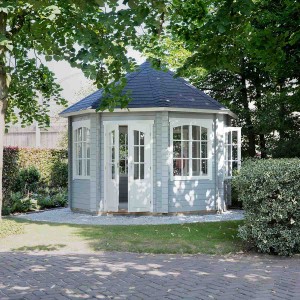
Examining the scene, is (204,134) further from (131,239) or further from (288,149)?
(131,239)

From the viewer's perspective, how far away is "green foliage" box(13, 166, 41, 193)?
1738cm

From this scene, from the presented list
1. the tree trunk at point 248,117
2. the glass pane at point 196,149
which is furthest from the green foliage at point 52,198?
the tree trunk at point 248,117

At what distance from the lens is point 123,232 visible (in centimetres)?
1046

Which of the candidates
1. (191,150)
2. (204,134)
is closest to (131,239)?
(191,150)

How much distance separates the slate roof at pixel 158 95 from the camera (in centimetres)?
1376

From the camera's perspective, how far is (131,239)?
9.57 metres

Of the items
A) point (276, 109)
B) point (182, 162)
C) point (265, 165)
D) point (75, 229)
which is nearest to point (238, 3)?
point (265, 165)

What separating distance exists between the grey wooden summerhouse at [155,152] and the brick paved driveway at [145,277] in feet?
18.4

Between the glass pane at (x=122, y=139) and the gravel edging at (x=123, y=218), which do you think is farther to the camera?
the glass pane at (x=122, y=139)

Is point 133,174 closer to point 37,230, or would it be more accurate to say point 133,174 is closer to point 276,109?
point 37,230

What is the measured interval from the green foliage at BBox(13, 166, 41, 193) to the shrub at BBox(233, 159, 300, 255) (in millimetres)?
10758

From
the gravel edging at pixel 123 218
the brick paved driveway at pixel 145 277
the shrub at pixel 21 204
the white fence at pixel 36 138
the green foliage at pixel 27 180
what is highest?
the white fence at pixel 36 138

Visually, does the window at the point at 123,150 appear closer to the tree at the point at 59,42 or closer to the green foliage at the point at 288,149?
Answer: the tree at the point at 59,42

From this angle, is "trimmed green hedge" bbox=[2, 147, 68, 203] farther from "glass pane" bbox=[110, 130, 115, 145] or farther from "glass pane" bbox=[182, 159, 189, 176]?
"glass pane" bbox=[182, 159, 189, 176]
